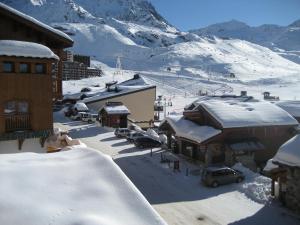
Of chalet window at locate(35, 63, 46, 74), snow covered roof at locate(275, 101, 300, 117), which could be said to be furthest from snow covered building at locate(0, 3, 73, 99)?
snow covered roof at locate(275, 101, 300, 117)

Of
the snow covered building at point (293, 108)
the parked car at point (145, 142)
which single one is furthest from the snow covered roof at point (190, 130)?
the snow covered building at point (293, 108)

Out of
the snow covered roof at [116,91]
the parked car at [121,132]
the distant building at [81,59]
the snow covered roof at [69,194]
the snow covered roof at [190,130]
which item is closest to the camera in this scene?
the snow covered roof at [69,194]

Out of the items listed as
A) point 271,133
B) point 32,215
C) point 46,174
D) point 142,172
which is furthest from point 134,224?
point 271,133

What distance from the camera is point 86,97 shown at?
61.9m

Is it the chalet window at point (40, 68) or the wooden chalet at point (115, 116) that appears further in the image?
the wooden chalet at point (115, 116)

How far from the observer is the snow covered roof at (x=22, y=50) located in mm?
15523

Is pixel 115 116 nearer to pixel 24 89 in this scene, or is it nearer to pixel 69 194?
pixel 24 89

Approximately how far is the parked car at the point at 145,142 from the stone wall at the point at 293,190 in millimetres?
17037

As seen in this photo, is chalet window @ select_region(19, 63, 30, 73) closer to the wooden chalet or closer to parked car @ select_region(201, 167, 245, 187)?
parked car @ select_region(201, 167, 245, 187)

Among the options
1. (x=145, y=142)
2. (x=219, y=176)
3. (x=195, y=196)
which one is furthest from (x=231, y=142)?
(x=145, y=142)

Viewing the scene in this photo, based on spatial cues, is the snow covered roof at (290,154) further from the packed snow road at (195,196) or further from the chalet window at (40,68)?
the chalet window at (40,68)

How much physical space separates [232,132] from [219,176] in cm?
624

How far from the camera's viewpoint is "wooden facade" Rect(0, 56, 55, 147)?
→ 15672 millimetres

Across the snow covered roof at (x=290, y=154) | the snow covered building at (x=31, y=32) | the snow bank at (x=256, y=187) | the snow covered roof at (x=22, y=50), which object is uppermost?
the snow covered building at (x=31, y=32)
